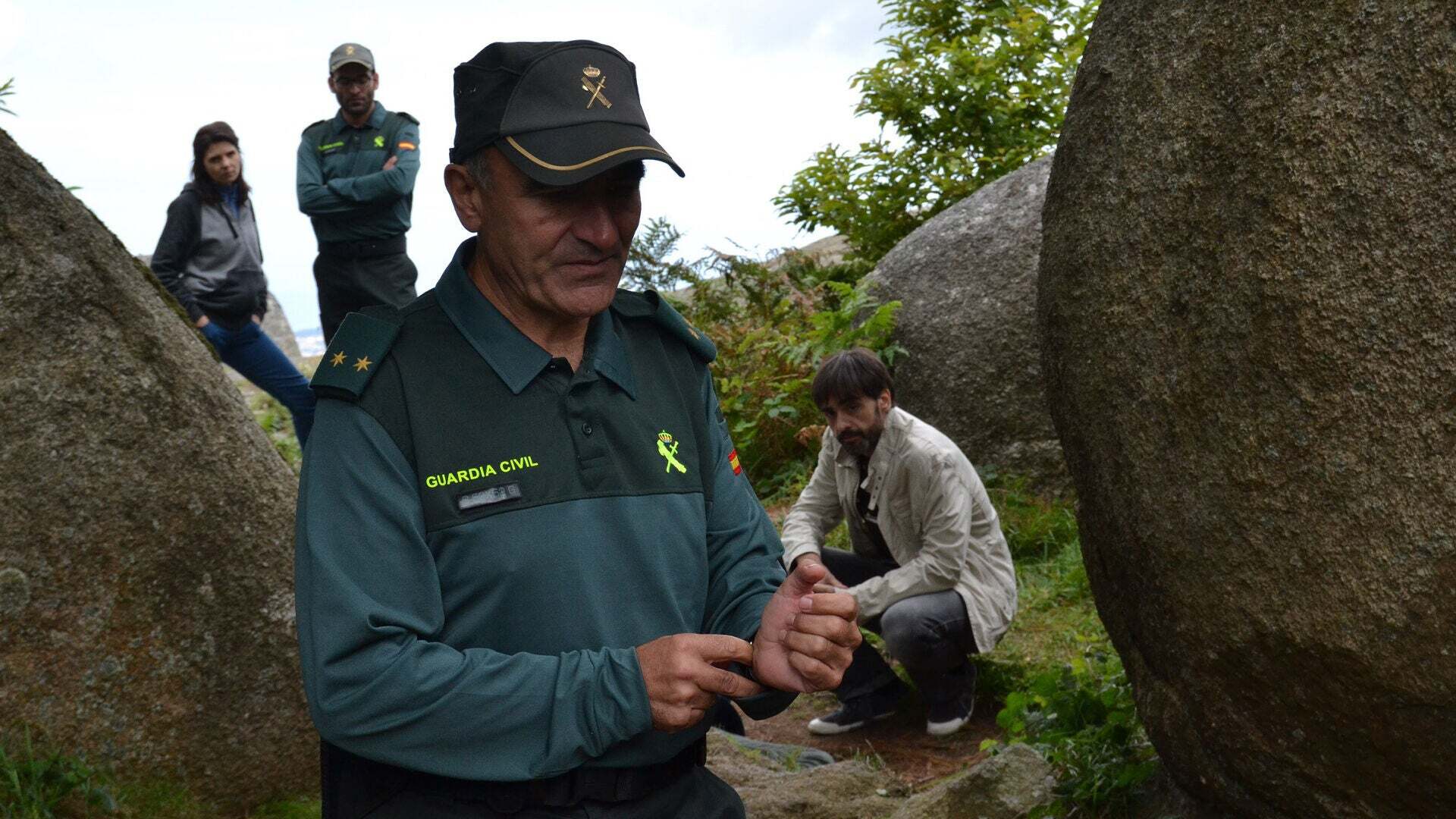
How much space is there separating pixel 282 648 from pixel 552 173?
8.32ft

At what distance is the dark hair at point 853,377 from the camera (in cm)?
550

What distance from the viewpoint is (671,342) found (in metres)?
2.57

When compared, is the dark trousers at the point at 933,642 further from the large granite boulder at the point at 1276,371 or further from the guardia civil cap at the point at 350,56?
the guardia civil cap at the point at 350,56

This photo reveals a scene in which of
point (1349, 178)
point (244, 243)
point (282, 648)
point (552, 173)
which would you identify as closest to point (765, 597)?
point (552, 173)

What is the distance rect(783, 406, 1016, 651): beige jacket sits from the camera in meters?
5.64

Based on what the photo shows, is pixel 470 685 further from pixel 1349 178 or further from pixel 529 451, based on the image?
pixel 1349 178

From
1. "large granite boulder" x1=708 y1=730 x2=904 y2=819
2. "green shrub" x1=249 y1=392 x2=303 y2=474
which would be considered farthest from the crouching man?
"green shrub" x1=249 y1=392 x2=303 y2=474

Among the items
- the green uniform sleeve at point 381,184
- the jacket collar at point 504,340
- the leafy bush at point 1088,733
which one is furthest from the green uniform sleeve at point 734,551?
the green uniform sleeve at point 381,184

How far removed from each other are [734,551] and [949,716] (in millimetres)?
3600

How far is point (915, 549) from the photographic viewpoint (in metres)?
5.91

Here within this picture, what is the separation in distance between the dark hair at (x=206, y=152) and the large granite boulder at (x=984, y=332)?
4.06 m

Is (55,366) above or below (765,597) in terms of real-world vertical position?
above

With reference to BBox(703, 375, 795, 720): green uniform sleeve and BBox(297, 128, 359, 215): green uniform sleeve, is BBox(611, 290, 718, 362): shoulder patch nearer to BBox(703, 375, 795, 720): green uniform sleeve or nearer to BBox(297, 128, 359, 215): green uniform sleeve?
BBox(703, 375, 795, 720): green uniform sleeve

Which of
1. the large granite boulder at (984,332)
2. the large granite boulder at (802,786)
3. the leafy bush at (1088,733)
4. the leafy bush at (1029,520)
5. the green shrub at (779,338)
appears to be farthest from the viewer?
the green shrub at (779,338)
